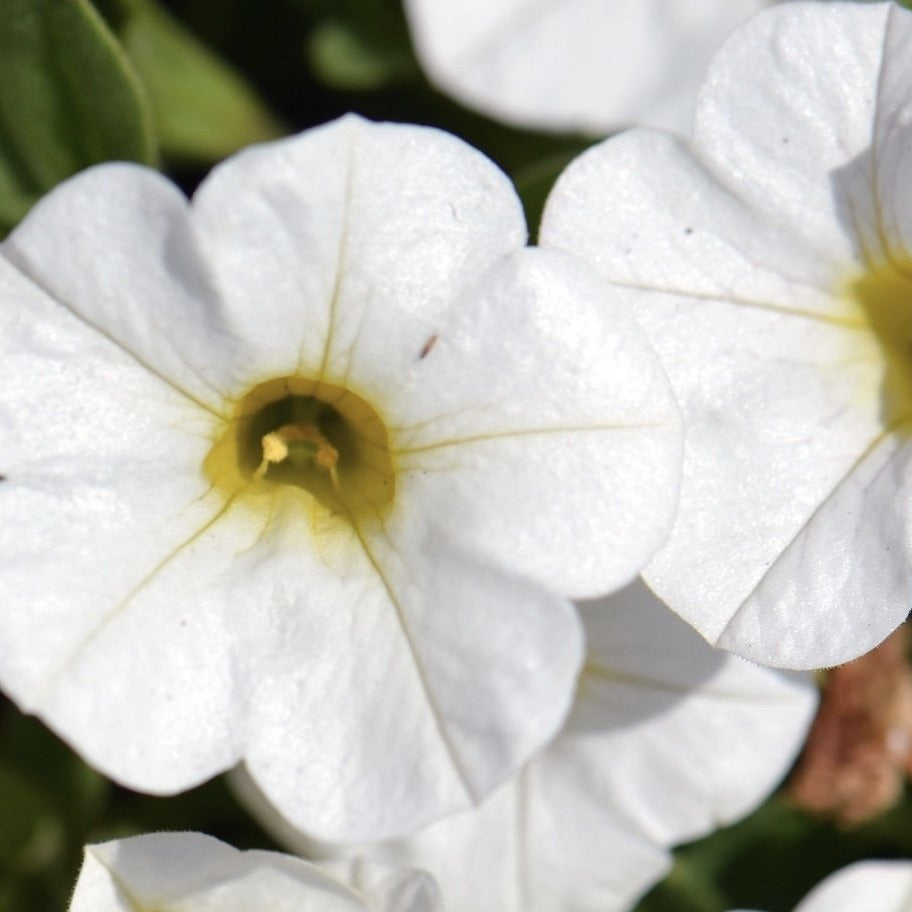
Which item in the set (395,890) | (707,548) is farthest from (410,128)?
(395,890)

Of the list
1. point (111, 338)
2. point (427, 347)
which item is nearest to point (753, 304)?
point (427, 347)

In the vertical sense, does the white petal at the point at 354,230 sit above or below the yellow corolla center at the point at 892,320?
above

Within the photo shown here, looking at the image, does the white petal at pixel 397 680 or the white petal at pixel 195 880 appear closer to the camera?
the white petal at pixel 397 680

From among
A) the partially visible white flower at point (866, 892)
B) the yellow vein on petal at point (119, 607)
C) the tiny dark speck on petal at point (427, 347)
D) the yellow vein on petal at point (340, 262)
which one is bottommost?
the partially visible white flower at point (866, 892)

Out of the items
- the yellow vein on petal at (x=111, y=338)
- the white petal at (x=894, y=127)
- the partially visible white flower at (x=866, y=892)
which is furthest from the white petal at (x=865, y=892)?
the yellow vein on petal at (x=111, y=338)

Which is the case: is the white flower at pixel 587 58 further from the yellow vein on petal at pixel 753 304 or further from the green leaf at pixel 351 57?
the yellow vein on petal at pixel 753 304

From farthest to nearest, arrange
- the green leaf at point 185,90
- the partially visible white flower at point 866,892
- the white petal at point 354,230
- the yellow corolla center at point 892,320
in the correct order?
the green leaf at point 185,90 < the partially visible white flower at point 866,892 < the yellow corolla center at point 892,320 < the white petal at point 354,230

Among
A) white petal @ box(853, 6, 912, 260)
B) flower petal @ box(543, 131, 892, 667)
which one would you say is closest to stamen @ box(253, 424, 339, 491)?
flower petal @ box(543, 131, 892, 667)
